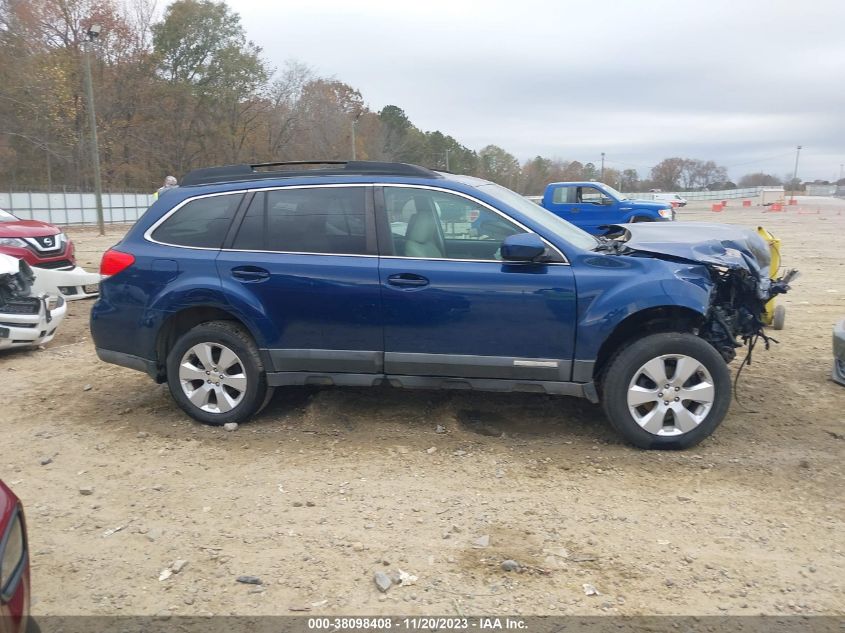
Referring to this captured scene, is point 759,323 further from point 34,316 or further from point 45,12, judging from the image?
point 45,12

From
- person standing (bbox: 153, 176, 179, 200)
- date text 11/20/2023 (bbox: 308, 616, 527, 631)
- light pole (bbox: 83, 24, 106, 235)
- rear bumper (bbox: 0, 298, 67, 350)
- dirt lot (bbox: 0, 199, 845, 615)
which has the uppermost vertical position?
light pole (bbox: 83, 24, 106, 235)

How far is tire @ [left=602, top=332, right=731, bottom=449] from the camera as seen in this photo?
167 inches

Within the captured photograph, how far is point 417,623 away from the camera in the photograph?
9.04 feet

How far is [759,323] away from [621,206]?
14.0 meters

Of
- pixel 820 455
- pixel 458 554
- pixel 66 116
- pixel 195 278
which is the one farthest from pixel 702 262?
pixel 66 116

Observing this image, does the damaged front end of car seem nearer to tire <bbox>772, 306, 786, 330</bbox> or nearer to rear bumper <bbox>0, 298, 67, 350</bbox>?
tire <bbox>772, 306, 786, 330</bbox>

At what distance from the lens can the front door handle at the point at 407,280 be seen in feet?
14.6

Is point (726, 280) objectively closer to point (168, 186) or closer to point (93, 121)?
point (168, 186)

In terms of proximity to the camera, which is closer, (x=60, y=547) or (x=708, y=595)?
(x=708, y=595)

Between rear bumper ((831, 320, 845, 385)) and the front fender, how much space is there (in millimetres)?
1953

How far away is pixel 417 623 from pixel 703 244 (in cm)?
321

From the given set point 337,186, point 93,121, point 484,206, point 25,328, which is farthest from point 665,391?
point 93,121

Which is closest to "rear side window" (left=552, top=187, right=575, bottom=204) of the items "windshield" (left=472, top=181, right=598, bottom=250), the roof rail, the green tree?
"windshield" (left=472, top=181, right=598, bottom=250)

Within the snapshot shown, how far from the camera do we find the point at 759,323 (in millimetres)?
4734
